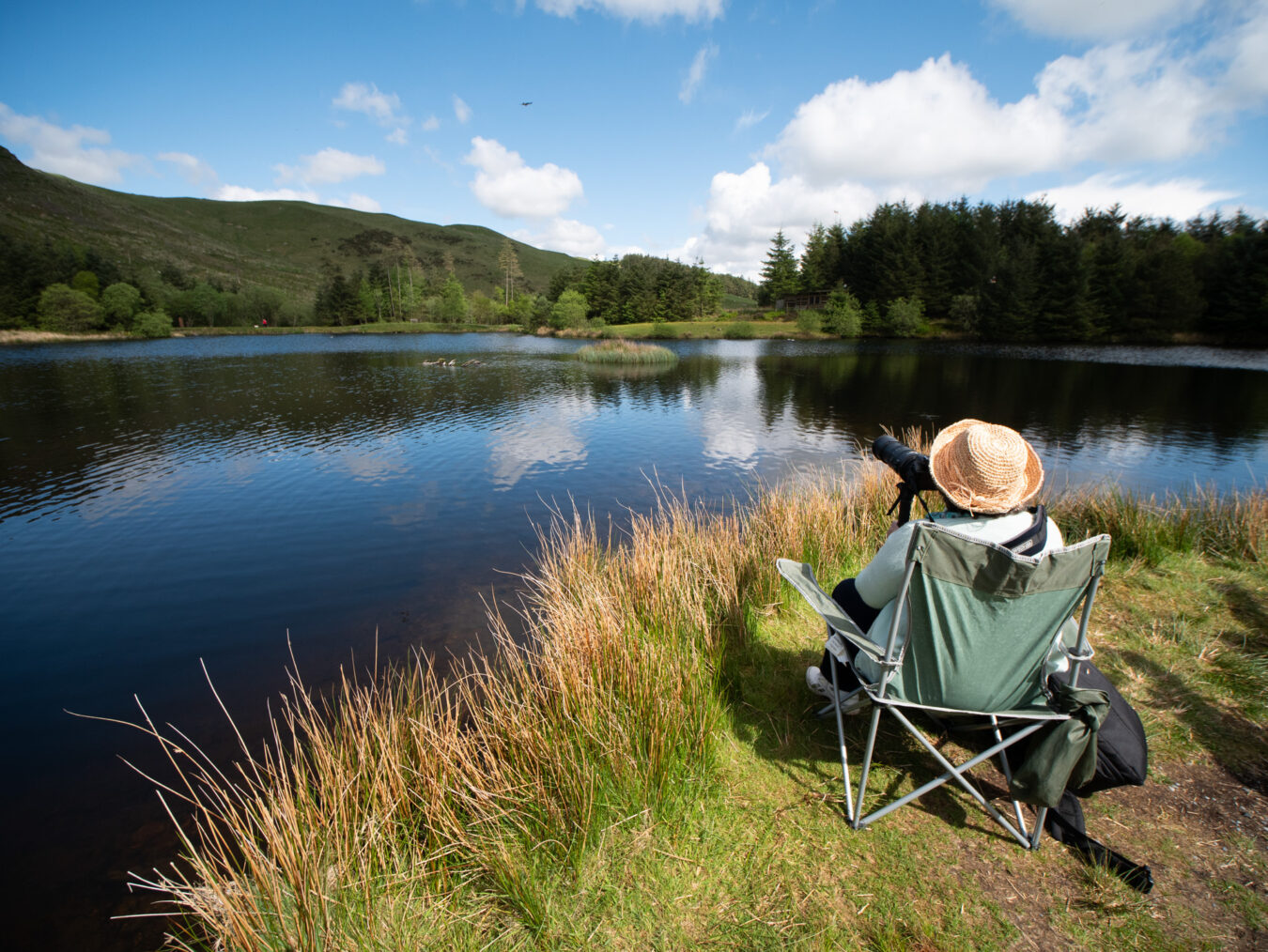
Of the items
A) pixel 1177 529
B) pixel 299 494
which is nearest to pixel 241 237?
pixel 299 494

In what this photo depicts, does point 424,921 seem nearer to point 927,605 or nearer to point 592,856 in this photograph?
point 592,856

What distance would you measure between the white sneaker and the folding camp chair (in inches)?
15.6

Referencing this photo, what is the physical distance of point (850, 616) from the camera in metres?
2.72

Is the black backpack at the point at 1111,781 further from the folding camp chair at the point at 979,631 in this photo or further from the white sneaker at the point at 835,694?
the white sneaker at the point at 835,694

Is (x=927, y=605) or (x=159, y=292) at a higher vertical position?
(x=159, y=292)

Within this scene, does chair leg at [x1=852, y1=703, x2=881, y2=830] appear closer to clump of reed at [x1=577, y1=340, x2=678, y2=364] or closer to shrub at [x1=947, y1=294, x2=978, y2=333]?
clump of reed at [x1=577, y1=340, x2=678, y2=364]

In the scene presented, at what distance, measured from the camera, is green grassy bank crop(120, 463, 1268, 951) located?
1.82 metres

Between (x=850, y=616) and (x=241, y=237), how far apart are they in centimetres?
18405

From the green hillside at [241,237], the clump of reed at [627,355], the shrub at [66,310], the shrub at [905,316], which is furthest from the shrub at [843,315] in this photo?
the shrub at [66,310]

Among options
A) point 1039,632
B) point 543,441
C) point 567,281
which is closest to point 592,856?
point 1039,632

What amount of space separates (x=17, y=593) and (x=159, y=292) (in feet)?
272

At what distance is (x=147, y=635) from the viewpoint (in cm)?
538

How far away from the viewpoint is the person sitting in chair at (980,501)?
2.02m

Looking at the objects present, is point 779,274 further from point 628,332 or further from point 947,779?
point 947,779
